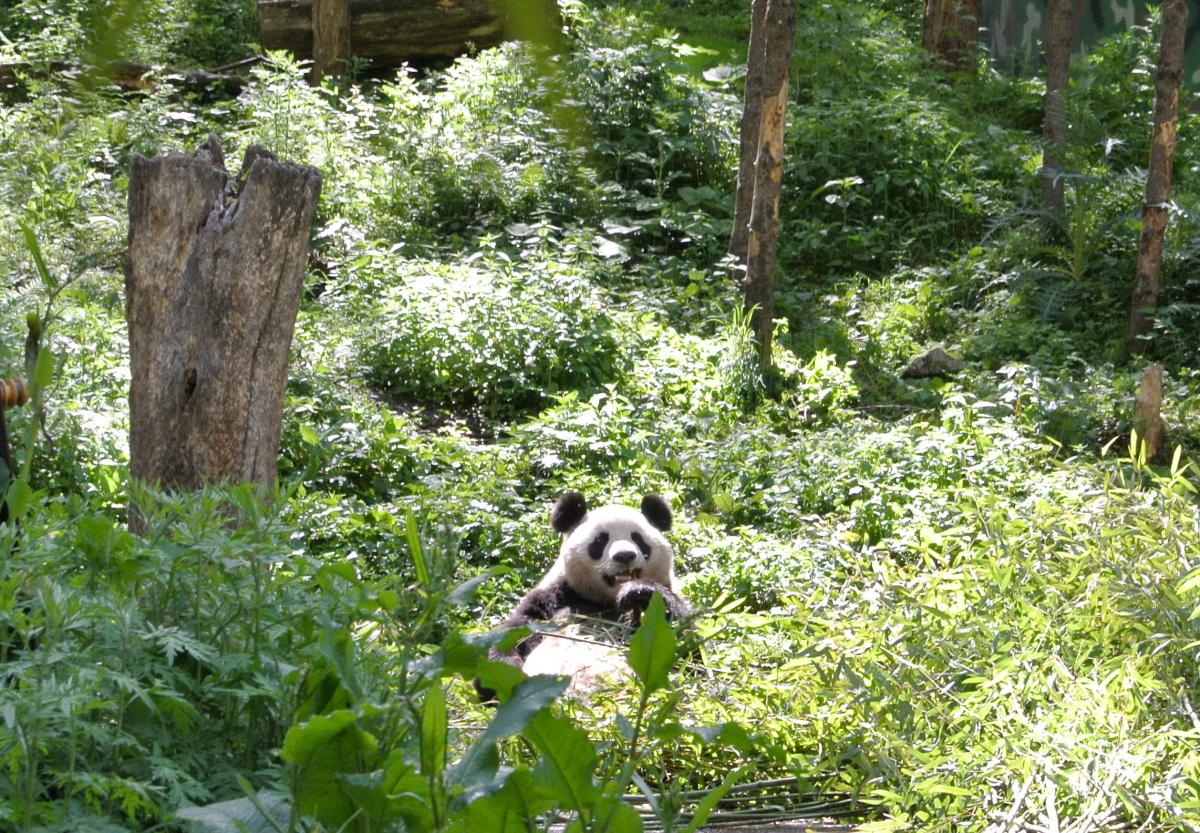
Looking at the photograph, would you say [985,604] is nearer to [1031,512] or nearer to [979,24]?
[1031,512]

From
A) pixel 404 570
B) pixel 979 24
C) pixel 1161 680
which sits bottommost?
pixel 404 570

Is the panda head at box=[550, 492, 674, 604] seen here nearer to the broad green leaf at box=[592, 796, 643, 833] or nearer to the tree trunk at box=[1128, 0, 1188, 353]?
the broad green leaf at box=[592, 796, 643, 833]

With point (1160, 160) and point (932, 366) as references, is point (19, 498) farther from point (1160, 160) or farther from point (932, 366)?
point (1160, 160)

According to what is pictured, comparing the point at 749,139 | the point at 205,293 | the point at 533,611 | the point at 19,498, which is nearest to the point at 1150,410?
the point at 749,139

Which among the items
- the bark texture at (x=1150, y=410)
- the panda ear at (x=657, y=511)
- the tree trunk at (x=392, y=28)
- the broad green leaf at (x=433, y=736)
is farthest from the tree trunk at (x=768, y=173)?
the broad green leaf at (x=433, y=736)

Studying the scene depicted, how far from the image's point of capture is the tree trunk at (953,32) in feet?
47.8

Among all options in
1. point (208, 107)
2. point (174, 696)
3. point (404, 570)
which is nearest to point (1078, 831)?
point (174, 696)

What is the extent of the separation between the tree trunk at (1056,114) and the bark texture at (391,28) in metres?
5.40

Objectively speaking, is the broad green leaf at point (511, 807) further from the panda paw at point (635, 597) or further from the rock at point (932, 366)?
the rock at point (932, 366)

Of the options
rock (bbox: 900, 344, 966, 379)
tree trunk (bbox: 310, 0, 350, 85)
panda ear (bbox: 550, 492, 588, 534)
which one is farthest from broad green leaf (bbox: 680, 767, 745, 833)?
tree trunk (bbox: 310, 0, 350, 85)

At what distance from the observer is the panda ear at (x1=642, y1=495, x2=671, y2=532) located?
18.8 feet

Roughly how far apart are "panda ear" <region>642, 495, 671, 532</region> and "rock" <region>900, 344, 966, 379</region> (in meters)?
3.87

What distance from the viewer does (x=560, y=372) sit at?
845 cm

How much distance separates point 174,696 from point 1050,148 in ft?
33.2
